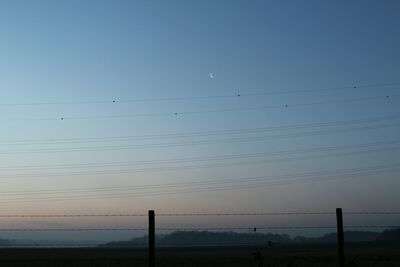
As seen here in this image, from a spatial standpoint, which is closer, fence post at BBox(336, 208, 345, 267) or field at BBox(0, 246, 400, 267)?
fence post at BBox(336, 208, 345, 267)

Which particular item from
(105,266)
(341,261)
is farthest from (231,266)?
(341,261)

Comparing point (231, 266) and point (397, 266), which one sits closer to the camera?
point (397, 266)

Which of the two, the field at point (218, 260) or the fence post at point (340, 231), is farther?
the field at point (218, 260)

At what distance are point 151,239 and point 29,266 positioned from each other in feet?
102

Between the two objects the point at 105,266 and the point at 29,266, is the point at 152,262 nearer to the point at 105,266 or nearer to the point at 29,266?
the point at 105,266

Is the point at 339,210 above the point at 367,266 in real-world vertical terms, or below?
above

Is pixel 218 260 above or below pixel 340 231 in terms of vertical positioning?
below

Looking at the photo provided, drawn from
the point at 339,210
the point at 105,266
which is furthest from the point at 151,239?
the point at 105,266

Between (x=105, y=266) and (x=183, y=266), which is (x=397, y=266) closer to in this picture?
(x=183, y=266)

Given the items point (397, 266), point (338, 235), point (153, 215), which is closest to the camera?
point (153, 215)

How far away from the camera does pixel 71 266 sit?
43219mm

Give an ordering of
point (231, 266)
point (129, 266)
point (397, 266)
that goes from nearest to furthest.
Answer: point (397, 266) < point (231, 266) < point (129, 266)

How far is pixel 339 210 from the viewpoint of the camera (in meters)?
17.8

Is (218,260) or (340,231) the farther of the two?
(218,260)
